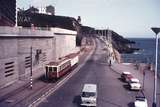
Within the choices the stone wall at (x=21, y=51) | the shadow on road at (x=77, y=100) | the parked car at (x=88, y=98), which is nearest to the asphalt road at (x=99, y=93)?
the shadow on road at (x=77, y=100)

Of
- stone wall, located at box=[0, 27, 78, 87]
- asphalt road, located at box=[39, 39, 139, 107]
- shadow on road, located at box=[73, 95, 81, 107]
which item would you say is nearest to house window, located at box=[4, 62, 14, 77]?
stone wall, located at box=[0, 27, 78, 87]

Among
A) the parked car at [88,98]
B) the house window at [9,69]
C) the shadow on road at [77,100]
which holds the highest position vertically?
the house window at [9,69]

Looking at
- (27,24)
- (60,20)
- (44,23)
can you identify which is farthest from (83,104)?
(60,20)

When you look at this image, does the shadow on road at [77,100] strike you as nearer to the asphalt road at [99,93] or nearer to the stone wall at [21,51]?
the asphalt road at [99,93]

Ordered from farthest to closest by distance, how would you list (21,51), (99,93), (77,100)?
(21,51)
(99,93)
(77,100)

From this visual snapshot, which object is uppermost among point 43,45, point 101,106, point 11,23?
point 11,23

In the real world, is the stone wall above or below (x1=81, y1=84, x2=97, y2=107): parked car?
above

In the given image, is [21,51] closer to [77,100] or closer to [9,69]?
[9,69]

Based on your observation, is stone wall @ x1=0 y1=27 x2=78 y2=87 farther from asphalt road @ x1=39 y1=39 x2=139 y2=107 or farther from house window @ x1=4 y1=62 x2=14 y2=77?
asphalt road @ x1=39 y1=39 x2=139 y2=107

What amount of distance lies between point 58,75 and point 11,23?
21.6 m

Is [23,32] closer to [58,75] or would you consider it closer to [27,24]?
[58,75]

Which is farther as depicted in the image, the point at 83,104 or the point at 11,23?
the point at 11,23

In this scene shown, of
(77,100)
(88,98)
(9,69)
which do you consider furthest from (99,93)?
(9,69)

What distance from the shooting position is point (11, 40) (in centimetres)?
5119
